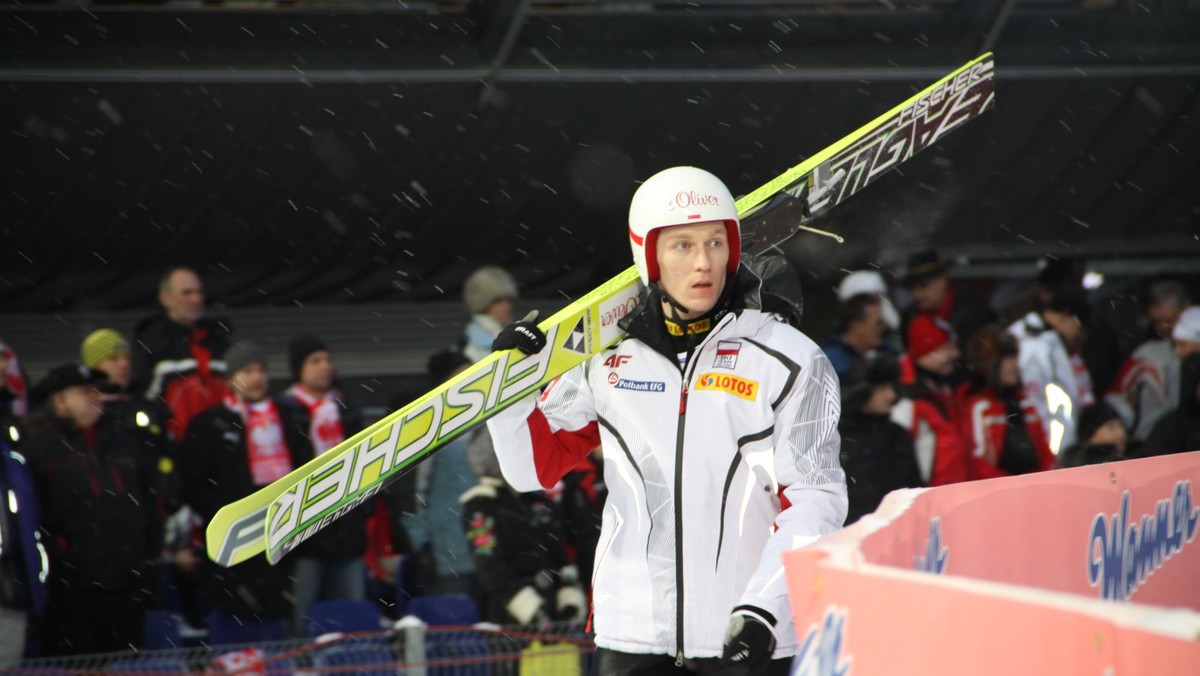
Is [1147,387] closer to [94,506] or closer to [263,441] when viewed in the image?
[263,441]

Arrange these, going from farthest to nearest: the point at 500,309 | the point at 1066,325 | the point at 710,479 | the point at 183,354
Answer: the point at 1066,325
the point at 500,309
the point at 183,354
the point at 710,479

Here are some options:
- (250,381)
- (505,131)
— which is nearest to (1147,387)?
(505,131)

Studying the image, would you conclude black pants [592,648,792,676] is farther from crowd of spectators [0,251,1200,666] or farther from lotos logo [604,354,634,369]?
crowd of spectators [0,251,1200,666]

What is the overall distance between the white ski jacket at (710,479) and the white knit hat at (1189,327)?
561cm

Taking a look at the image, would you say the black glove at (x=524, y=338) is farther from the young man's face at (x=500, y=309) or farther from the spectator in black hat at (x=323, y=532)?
the young man's face at (x=500, y=309)

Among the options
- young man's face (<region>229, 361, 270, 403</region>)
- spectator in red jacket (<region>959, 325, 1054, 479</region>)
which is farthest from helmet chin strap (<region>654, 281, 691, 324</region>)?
spectator in red jacket (<region>959, 325, 1054, 479</region>)

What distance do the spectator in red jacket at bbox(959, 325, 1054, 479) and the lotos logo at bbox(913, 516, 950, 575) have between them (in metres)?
4.02

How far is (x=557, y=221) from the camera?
10836mm

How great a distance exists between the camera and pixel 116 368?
7.25 meters

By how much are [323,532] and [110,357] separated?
1.43m

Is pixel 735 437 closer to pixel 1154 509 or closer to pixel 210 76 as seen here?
pixel 1154 509

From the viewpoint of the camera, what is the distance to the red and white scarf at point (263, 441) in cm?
688

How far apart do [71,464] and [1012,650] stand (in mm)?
5272

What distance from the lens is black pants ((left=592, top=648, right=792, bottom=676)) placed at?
3686 mm
